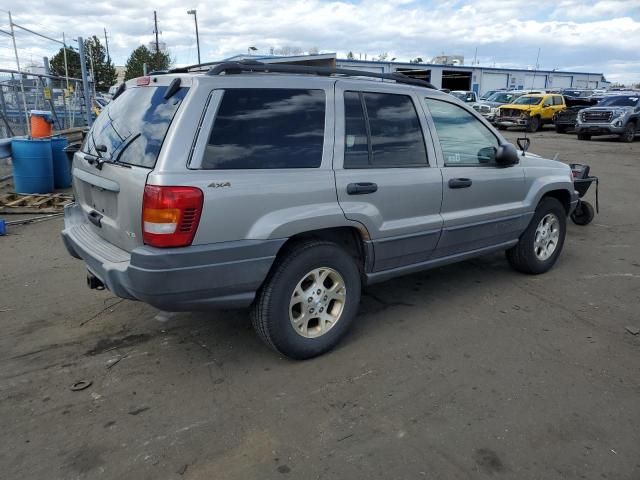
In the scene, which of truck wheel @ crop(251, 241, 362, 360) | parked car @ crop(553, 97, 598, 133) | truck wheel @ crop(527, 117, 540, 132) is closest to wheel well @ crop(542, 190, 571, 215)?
truck wheel @ crop(251, 241, 362, 360)

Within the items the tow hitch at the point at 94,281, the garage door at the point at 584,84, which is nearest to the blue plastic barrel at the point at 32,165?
the tow hitch at the point at 94,281

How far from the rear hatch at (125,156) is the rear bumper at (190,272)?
0.15 meters

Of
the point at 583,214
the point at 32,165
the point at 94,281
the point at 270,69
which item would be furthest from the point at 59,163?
the point at 583,214

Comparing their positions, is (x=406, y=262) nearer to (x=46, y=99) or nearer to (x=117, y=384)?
(x=117, y=384)

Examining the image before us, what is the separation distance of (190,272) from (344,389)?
1195 millimetres

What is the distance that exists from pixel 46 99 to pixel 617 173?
13967 mm

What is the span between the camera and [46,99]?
1249cm

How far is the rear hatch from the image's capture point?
298 cm

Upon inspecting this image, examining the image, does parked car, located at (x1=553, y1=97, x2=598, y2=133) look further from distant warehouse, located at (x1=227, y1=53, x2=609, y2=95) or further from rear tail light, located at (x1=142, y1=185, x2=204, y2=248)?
rear tail light, located at (x1=142, y1=185, x2=204, y2=248)

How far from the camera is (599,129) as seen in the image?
20406 millimetres

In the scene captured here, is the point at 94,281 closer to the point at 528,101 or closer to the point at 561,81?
the point at 528,101

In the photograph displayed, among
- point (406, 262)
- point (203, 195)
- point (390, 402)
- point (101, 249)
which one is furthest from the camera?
point (406, 262)

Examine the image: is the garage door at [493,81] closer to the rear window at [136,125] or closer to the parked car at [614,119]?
the parked car at [614,119]

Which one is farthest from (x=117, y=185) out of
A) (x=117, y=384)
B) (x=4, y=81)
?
(x=4, y=81)
